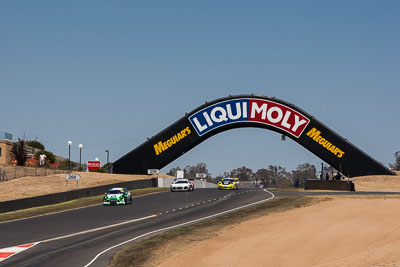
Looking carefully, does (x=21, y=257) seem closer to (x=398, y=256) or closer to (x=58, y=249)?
(x=58, y=249)

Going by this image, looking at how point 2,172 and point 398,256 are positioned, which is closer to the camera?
point 398,256

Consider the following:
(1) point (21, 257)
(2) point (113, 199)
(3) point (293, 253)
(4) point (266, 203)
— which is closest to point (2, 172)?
(2) point (113, 199)

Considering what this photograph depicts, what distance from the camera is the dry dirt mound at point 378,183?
→ 5942 centimetres

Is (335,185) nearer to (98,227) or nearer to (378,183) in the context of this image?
(378,183)

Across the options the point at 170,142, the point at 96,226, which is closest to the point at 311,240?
the point at 96,226

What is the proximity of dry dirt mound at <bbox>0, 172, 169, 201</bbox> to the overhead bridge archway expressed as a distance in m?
2.15

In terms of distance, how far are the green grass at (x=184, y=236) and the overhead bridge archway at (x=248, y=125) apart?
24.3 m

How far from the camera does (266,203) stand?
1606 inches

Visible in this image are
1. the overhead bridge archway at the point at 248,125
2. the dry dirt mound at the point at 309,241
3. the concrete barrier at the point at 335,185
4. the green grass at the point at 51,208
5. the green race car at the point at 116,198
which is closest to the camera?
the dry dirt mound at the point at 309,241

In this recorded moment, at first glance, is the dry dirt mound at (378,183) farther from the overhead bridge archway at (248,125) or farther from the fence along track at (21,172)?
the fence along track at (21,172)

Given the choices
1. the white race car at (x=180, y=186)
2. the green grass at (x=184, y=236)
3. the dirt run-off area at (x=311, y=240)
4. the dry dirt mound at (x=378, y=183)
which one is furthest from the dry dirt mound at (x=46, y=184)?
the dirt run-off area at (x=311, y=240)

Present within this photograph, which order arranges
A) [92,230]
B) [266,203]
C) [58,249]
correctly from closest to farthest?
[58,249] < [92,230] < [266,203]

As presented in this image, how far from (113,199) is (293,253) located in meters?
23.8

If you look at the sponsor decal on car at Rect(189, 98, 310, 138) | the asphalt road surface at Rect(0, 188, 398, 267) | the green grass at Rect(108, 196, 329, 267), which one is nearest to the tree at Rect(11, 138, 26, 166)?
the sponsor decal on car at Rect(189, 98, 310, 138)
